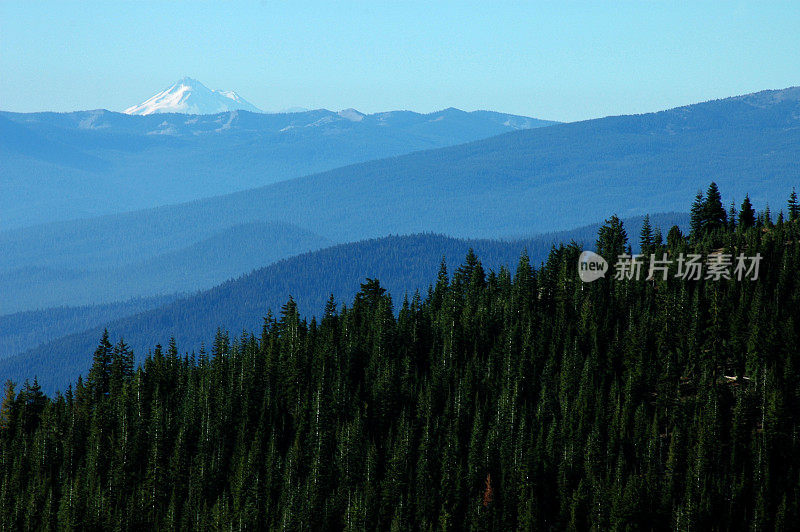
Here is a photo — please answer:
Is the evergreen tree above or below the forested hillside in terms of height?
above

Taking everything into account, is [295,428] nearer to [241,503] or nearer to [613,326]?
[241,503]

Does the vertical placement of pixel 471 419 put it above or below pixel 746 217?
below

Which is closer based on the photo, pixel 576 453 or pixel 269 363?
pixel 576 453

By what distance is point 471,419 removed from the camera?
119m

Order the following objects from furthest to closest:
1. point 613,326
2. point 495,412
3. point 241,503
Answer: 1. point 613,326
2. point 495,412
3. point 241,503

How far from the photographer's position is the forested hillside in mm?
102500

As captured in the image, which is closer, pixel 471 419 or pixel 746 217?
pixel 471 419

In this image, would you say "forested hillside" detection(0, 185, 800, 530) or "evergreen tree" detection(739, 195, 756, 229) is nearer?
"forested hillside" detection(0, 185, 800, 530)

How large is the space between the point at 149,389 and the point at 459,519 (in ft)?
180

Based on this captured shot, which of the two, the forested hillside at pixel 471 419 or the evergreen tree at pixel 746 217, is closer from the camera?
the forested hillside at pixel 471 419

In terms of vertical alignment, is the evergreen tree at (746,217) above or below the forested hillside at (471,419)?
above

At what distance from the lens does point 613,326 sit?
12812 cm

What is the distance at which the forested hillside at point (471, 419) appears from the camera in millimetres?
102500

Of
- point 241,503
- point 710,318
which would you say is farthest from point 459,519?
point 710,318
